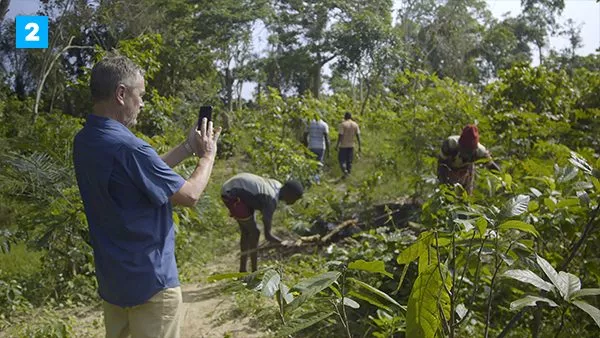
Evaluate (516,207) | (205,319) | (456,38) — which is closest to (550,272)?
(516,207)

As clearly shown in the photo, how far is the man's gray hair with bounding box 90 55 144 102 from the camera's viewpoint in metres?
2.08

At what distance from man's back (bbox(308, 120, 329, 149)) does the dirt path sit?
552 centimetres

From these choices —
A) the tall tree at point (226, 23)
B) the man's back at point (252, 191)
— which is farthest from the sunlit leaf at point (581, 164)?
the tall tree at point (226, 23)

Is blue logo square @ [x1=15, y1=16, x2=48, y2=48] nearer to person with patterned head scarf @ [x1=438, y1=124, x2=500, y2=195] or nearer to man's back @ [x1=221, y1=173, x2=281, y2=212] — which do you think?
man's back @ [x1=221, y1=173, x2=281, y2=212]

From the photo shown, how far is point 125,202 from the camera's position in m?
2.06

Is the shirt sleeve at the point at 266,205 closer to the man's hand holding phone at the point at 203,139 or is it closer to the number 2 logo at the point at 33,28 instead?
the man's hand holding phone at the point at 203,139

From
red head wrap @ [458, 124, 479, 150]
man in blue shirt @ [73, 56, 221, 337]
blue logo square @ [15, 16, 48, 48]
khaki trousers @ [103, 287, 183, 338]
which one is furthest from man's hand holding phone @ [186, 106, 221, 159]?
blue logo square @ [15, 16, 48, 48]

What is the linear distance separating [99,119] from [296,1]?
19346 millimetres

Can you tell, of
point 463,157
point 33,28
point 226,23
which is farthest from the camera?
point 226,23

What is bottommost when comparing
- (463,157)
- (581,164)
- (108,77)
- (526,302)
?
(463,157)

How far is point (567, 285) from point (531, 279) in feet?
0.26

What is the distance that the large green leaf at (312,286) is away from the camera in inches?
49.2

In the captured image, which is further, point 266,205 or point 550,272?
point 266,205

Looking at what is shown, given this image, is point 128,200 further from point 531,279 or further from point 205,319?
point 205,319
